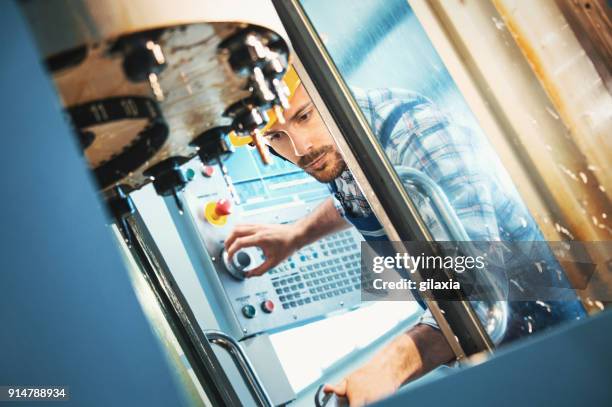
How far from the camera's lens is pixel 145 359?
78 centimetres

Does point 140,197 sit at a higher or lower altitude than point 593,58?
higher

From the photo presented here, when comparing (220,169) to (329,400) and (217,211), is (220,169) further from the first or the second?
(329,400)

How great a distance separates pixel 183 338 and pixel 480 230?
94 centimetres

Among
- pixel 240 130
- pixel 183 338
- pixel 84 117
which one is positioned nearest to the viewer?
pixel 84 117

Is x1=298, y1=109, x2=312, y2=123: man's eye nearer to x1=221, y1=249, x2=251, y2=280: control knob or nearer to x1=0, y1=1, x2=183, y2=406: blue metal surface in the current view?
x1=221, y1=249, x2=251, y2=280: control knob

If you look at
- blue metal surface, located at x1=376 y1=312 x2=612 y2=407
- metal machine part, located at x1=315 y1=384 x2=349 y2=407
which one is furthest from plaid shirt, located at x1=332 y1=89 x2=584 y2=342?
blue metal surface, located at x1=376 y1=312 x2=612 y2=407

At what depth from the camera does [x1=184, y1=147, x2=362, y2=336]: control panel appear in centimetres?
278

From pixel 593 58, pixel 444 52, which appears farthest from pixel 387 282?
pixel 593 58

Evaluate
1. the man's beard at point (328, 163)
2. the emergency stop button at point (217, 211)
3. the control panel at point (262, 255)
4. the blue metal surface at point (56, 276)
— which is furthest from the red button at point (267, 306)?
the blue metal surface at point (56, 276)

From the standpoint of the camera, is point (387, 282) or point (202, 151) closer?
point (202, 151)

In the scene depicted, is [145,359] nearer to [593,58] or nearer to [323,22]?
[323,22]

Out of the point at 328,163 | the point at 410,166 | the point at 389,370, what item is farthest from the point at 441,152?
the point at 389,370

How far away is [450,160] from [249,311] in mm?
842

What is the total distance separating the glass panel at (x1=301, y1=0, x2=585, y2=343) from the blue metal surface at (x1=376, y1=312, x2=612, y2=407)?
3.57 feet
